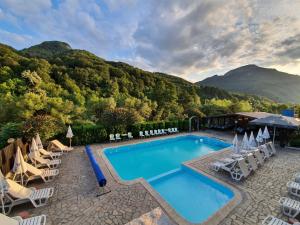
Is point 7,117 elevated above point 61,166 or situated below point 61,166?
above

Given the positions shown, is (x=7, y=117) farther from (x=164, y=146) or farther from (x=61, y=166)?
(x=164, y=146)

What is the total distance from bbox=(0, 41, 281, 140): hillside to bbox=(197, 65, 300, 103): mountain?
107 ft

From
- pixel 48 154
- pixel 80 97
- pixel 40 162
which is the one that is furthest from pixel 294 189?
pixel 80 97

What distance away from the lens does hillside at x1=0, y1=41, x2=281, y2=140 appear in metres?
12.0

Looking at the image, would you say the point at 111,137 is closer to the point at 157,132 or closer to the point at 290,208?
the point at 157,132

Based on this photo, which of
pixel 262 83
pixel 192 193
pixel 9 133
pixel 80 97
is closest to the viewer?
pixel 192 193

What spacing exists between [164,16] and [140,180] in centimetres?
1079

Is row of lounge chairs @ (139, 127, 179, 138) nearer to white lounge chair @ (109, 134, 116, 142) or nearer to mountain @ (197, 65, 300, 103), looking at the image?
white lounge chair @ (109, 134, 116, 142)

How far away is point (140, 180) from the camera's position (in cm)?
627

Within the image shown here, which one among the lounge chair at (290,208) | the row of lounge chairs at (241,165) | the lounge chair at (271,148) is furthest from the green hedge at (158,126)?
the lounge chair at (290,208)

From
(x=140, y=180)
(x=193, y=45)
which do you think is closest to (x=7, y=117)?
(x=140, y=180)

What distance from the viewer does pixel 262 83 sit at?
234 feet

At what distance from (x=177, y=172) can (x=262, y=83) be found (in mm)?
80421

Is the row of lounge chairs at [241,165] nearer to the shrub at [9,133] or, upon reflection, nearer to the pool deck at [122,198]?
the pool deck at [122,198]
